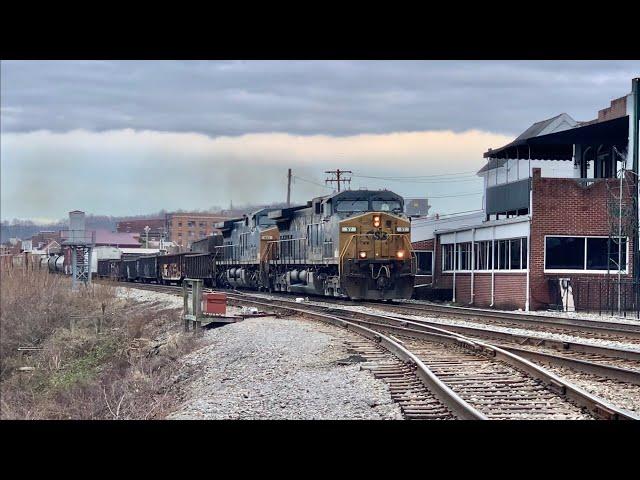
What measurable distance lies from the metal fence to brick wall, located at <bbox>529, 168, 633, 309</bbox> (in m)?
0.36

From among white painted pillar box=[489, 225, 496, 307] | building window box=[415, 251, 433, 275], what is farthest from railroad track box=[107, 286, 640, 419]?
building window box=[415, 251, 433, 275]

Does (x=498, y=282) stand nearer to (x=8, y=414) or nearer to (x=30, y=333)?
(x=30, y=333)

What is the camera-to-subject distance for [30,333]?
17281mm

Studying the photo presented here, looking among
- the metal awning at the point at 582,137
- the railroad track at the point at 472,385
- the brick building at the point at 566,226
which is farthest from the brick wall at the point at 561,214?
the railroad track at the point at 472,385

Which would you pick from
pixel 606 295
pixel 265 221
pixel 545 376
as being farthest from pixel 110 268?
pixel 545 376

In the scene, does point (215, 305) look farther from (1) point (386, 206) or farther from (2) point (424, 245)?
(2) point (424, 245)

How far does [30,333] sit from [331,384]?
9.10 m

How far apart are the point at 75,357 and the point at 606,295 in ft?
49.6

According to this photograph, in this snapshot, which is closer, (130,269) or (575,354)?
(575,354)

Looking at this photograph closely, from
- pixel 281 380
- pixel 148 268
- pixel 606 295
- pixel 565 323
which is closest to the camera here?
pixel 281 380

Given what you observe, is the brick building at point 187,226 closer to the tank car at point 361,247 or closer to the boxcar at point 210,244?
the boxcar at point 210,244

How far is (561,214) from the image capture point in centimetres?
2569
